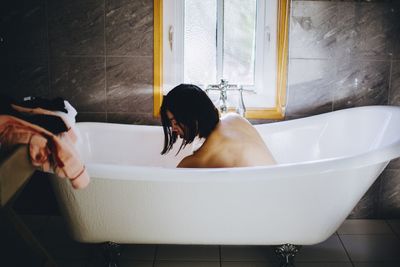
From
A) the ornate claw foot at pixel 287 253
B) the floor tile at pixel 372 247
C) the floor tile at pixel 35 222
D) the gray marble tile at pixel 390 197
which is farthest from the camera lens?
the gray marble tile at pixel 390 197

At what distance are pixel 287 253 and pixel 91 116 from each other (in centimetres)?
135

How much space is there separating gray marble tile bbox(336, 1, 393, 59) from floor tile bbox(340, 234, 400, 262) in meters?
1.00

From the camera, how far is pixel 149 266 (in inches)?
80.9

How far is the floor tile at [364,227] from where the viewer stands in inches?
96.5

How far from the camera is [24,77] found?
2.54 metres

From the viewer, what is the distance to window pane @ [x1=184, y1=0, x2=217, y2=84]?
271 cm

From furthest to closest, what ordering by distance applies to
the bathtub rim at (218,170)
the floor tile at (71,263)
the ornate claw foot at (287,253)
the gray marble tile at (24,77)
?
the gray marble tile at (24,77) → the floor tile at (71,263) → the ornate claw foot at (287,253) → the bathtub rim at (218,170)

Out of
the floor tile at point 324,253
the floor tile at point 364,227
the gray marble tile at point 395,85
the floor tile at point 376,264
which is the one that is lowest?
the floor tile at point 376,264

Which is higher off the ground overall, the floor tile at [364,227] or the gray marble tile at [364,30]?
the gray marble tile at [364,30]

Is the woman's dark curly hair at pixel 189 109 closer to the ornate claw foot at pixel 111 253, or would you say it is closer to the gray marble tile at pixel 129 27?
the ornate claw foot at pixel 111 253

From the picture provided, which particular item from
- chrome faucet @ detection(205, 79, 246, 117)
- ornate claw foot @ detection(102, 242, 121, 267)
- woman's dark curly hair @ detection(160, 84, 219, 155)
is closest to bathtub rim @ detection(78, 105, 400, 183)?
woman's dark curly hair @ detection(160, 84, 219, 155)

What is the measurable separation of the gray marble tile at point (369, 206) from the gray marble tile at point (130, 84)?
135 cm

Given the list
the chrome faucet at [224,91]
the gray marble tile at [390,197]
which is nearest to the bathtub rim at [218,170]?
the chrome faucet at [224,91]

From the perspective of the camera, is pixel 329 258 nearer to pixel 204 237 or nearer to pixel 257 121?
pixel 204 237
